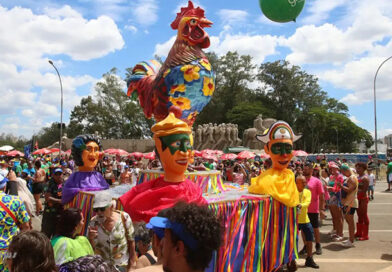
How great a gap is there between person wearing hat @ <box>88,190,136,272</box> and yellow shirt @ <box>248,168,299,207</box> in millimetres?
2462

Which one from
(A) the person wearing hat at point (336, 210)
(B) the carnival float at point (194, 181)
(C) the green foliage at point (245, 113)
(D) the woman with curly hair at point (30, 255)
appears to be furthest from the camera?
(C) the green foliage at point (245, 113)

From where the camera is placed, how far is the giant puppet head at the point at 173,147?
4.45 metres

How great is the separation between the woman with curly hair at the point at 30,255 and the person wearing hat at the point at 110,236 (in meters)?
1.16

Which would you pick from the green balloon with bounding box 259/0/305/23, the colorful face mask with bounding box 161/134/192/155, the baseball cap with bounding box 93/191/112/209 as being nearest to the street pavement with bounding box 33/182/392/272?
the colorful face mask with bounding box 161/134/192/155

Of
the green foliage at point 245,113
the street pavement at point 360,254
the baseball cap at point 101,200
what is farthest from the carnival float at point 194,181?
the green foliage at point 245,113

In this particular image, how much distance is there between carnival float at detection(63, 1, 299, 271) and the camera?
445 cm

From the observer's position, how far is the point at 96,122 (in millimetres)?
51125

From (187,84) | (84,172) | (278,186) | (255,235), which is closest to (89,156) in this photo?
(84,172)

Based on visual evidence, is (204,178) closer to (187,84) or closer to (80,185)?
(187,84)

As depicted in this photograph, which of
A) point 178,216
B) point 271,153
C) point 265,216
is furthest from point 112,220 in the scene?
point 271,153

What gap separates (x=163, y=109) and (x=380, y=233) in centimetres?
588

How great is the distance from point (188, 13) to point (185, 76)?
51.3 inches

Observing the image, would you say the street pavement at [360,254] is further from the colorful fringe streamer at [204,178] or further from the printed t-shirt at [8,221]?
the printed t-shirt at [8,221]

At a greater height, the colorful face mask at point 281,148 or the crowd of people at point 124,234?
the colorful face mask at point 281,148
